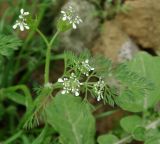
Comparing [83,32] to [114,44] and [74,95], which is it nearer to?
[114,44]

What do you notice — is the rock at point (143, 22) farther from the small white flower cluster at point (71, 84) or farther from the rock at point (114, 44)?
the small white flower cluster at point (71, 84)

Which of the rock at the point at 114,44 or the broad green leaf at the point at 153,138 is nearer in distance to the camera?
the broad green leaf at the point at 153,138

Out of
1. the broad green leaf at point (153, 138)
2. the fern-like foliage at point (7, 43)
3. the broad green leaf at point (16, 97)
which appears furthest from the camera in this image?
the broad green leaf at point (16, 97)

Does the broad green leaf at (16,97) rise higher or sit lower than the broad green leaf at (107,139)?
higher

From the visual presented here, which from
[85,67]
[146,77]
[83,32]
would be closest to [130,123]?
[146,77]

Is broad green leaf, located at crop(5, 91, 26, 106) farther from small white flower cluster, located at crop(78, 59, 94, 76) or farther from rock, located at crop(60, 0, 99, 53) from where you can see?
small white flower cluster, located at crop(78, 59, 94, 76)

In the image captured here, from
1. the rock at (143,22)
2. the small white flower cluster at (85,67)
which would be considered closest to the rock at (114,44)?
the rock at (143,22)

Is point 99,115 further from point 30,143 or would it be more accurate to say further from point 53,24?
point 53,24

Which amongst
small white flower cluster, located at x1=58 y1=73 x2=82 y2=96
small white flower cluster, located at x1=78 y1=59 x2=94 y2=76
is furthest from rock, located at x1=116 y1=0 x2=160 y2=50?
small white flower cluster, located at x1=58 y1=73 x2=82 y2=96
